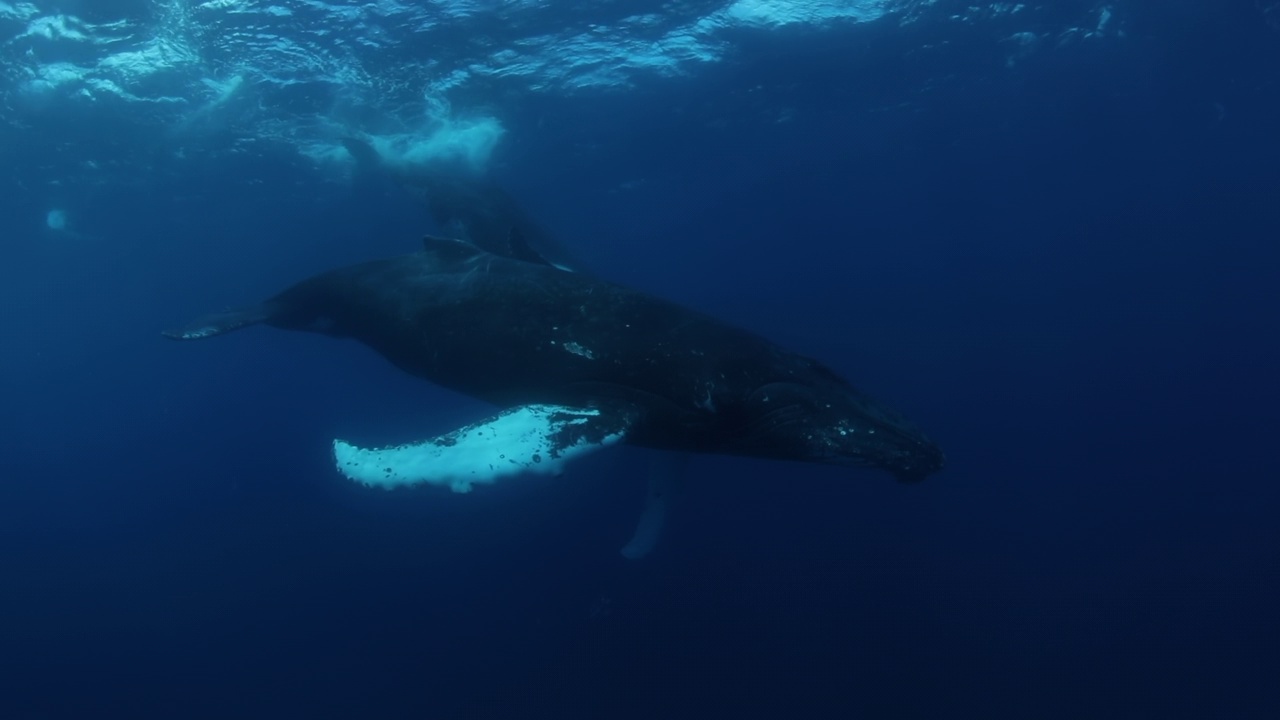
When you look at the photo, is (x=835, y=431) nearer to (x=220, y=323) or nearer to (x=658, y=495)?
(x=658, y=495)

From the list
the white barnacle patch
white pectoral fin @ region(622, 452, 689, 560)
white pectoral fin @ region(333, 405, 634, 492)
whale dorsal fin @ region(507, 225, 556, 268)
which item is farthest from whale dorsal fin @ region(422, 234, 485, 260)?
white pectoral fin @ region(622, 452, 689, 560)

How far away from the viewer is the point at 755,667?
17.7 metres

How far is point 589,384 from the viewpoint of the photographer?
7.50 metres

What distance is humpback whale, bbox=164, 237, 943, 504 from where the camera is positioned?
664 centimetres

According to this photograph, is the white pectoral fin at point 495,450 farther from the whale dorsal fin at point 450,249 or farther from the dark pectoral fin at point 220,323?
the dark pectoral fin at point 220,323

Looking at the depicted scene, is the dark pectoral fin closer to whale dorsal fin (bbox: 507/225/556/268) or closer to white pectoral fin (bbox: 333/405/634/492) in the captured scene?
whale dorsal fin (bbox: 507/225/556/268)

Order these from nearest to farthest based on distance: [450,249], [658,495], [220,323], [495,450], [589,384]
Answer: [495,450] → [589,384] → [450,249] → [220,323] → [658,495]

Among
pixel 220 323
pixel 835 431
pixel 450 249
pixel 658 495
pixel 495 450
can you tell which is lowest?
pixel 658 495

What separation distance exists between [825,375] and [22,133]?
31.2m

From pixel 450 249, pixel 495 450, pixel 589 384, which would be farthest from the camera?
pixel 450 249

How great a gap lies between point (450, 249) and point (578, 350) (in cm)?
285

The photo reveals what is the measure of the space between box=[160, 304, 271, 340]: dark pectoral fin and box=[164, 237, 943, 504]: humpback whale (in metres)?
2.44

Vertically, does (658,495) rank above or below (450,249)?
below

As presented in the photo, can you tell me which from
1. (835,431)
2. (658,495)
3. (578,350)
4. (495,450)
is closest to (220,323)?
(578,350)
